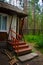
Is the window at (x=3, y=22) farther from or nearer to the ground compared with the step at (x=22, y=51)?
farther from the ground

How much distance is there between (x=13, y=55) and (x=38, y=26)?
80.7 feet

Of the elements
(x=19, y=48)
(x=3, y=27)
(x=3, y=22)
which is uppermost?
(x=3, y=22)

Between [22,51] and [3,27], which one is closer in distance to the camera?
[22,51]

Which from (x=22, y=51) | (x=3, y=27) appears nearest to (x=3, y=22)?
(x=3, y=27)

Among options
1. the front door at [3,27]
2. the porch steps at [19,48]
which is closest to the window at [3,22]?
the front door at [3,27]

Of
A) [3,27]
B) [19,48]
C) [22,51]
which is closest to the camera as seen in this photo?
[22,51]

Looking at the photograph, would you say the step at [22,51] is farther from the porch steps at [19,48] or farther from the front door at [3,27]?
the front door at [3,27]

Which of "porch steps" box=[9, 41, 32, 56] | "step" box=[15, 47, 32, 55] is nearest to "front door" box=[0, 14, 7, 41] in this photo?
"porch steps" box=[9, 41, 32, 56]

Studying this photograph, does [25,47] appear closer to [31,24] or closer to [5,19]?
[5,19]

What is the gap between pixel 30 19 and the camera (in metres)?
38.0

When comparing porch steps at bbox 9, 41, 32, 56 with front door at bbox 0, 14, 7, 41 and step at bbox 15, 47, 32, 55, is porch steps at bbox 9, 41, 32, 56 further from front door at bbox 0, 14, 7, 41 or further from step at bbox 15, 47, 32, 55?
front door at bbox 0, 14, 7, 41

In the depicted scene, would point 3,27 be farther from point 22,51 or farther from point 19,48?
point 22,51

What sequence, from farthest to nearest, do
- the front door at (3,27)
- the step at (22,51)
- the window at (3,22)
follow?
1. the window at (3,22)
2. the front door at (3,27)
3. the step at (22,51)

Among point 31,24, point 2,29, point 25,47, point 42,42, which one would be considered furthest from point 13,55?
point 31,24
